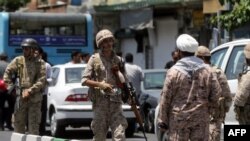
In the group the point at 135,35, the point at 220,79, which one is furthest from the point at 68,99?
the point at 135,35

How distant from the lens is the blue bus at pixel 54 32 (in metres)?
27.6

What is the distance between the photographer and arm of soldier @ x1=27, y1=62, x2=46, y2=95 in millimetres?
13372

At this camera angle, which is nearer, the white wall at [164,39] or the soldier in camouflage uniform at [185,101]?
the soldier in camouflage uniform at [185,101]

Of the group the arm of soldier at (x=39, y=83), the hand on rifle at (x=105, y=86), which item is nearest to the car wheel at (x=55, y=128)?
the arm of soldier at (x=39, y=83)

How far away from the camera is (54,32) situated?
2848 cm

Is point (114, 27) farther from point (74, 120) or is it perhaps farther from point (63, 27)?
point (74, 120)

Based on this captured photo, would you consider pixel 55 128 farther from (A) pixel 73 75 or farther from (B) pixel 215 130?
(B) pixel 215 130

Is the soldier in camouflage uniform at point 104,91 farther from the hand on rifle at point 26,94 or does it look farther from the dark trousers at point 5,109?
the dark trousers at point 5,109

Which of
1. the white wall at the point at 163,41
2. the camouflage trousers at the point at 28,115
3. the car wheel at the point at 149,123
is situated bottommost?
the white wall at the point at 163,41

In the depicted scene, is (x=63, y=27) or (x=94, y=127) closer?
(x=94, y=127)

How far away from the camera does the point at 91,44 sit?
2878cm

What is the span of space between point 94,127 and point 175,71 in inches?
92.9

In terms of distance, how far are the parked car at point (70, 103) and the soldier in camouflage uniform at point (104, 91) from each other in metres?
6.75

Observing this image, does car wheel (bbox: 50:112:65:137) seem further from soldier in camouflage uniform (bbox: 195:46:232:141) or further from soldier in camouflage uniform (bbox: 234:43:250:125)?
soldier in camouflage uniform (bbox: 234:43:250:125)
